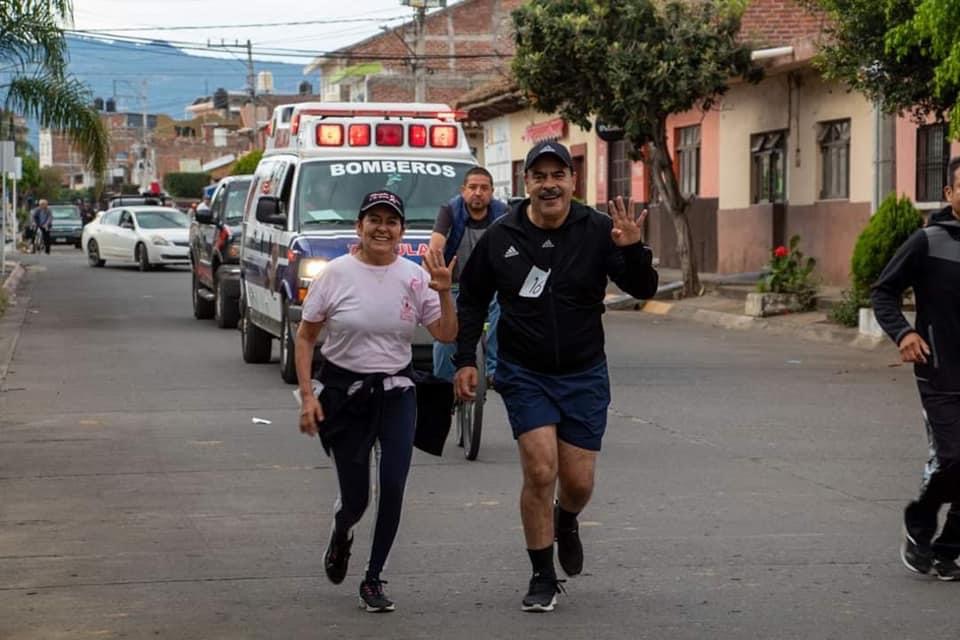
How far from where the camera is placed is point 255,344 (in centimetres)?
1847

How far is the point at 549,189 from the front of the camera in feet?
23.5

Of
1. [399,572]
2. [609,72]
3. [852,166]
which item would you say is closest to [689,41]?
[609,72]

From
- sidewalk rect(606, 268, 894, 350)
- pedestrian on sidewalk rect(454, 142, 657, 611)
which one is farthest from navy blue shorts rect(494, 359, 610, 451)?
sidewalk rect(606, 268, 894, 350)

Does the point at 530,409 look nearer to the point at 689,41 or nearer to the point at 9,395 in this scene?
the point at 9,395

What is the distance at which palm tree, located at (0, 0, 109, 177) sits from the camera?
2441 cm

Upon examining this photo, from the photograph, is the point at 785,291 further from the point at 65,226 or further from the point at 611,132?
the point at 65,226

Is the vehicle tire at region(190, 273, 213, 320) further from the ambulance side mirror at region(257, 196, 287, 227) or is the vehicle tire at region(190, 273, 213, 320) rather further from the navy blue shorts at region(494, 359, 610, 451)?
the navy blue shorts at region(494, 359, 610, 451)

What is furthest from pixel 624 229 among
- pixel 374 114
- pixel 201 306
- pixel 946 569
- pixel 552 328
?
pixel 201 306

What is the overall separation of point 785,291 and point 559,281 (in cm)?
1776

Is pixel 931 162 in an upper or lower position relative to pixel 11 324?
upper

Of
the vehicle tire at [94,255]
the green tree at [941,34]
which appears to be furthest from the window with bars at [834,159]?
the vehicle tire at [94,255]

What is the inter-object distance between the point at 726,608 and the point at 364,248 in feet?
6.84

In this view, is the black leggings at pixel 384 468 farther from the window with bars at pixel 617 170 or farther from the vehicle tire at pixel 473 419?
the window with bars at pixel 617 170

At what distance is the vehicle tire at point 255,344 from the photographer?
60.4 feet
